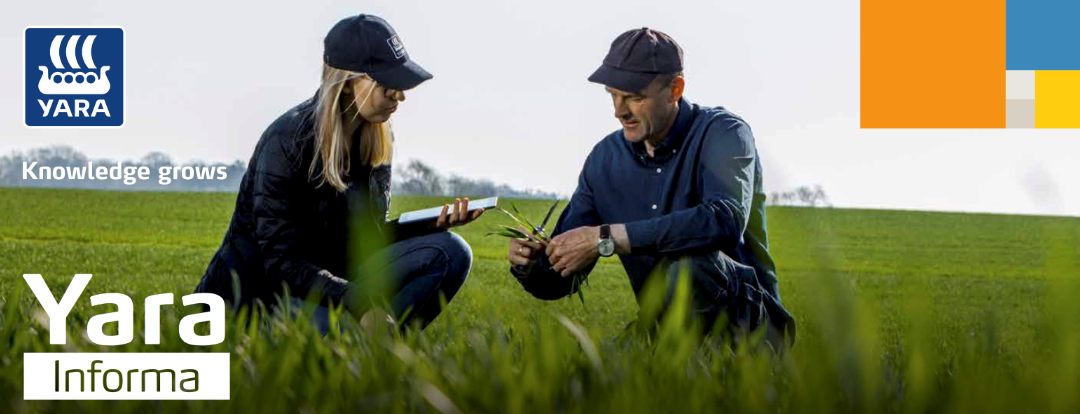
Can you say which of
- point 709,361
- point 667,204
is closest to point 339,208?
point 667,204

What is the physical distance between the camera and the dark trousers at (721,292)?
4.18 meters

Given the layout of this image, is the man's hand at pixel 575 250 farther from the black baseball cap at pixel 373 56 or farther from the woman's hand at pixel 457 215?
the black baseball cap at pixel 373 56

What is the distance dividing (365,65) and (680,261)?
141cm

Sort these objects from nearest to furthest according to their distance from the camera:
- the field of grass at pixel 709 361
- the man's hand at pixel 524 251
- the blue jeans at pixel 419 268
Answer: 1. the field of grass at pixel 709 361
2. the man's hand at pixel 524 251
3. the blue jeans at pixel 419 268

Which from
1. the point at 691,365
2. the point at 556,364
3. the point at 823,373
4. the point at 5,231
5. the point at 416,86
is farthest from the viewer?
the point at 5,231

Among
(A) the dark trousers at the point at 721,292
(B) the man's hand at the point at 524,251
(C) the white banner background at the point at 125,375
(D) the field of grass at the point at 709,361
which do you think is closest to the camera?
(D) the field of grass at the point at 709,361

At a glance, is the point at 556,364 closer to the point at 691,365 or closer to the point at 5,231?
the point at 691,365

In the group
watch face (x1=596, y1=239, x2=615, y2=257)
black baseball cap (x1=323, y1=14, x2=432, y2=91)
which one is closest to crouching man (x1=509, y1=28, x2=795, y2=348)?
watch face (x1=596, y1=239, x2=615, y2=257)

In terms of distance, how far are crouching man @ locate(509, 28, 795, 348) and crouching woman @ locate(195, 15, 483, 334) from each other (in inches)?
18.1

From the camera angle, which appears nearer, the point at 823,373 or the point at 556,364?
the point at 823,373

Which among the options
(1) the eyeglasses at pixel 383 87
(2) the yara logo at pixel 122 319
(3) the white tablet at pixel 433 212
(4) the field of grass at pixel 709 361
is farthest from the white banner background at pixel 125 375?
(1) the eyeglasses at pixel 383 87

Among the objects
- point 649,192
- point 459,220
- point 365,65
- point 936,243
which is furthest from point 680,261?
point 936,243

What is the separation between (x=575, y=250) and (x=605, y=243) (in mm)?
103

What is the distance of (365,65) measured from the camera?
467 centimetres
